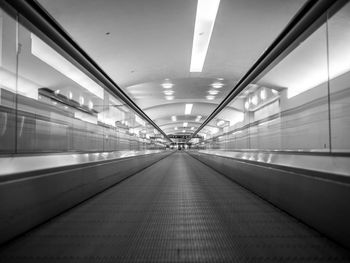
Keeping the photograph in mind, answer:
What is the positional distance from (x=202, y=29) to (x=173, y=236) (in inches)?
434

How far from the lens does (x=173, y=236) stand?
207 cm

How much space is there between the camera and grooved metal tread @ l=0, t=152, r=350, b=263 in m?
1.67

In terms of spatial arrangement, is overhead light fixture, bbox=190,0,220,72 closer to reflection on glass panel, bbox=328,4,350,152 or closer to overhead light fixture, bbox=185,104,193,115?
reflection on glass panel, bbox=328,4,350,152

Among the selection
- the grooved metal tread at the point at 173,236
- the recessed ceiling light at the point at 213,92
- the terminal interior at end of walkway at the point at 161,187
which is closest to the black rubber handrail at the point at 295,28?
A: the terminal interior at end of walkway at the point at 161,187

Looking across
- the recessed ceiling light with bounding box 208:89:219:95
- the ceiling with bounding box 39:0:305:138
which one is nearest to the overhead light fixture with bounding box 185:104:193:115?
the recessed ceiling light with bounding box 208:89:219:95

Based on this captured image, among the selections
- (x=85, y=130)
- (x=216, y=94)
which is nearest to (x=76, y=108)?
(x=85, y=130)

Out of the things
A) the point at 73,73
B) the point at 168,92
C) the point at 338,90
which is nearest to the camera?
the point at 338,90

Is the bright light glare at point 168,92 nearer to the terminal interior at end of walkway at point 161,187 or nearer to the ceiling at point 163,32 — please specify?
the ceiling at point 163,32

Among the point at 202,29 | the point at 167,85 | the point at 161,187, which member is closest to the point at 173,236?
the point at 161,187

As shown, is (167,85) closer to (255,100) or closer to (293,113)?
(255,100)

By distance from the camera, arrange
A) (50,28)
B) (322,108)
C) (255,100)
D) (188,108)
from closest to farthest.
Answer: (50,28) → (322,108) → (255,100) → (188,108)

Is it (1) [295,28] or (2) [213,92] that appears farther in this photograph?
(2) [213,92]

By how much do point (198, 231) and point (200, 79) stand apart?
1780 cm

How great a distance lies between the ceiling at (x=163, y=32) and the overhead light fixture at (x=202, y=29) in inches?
11.8
